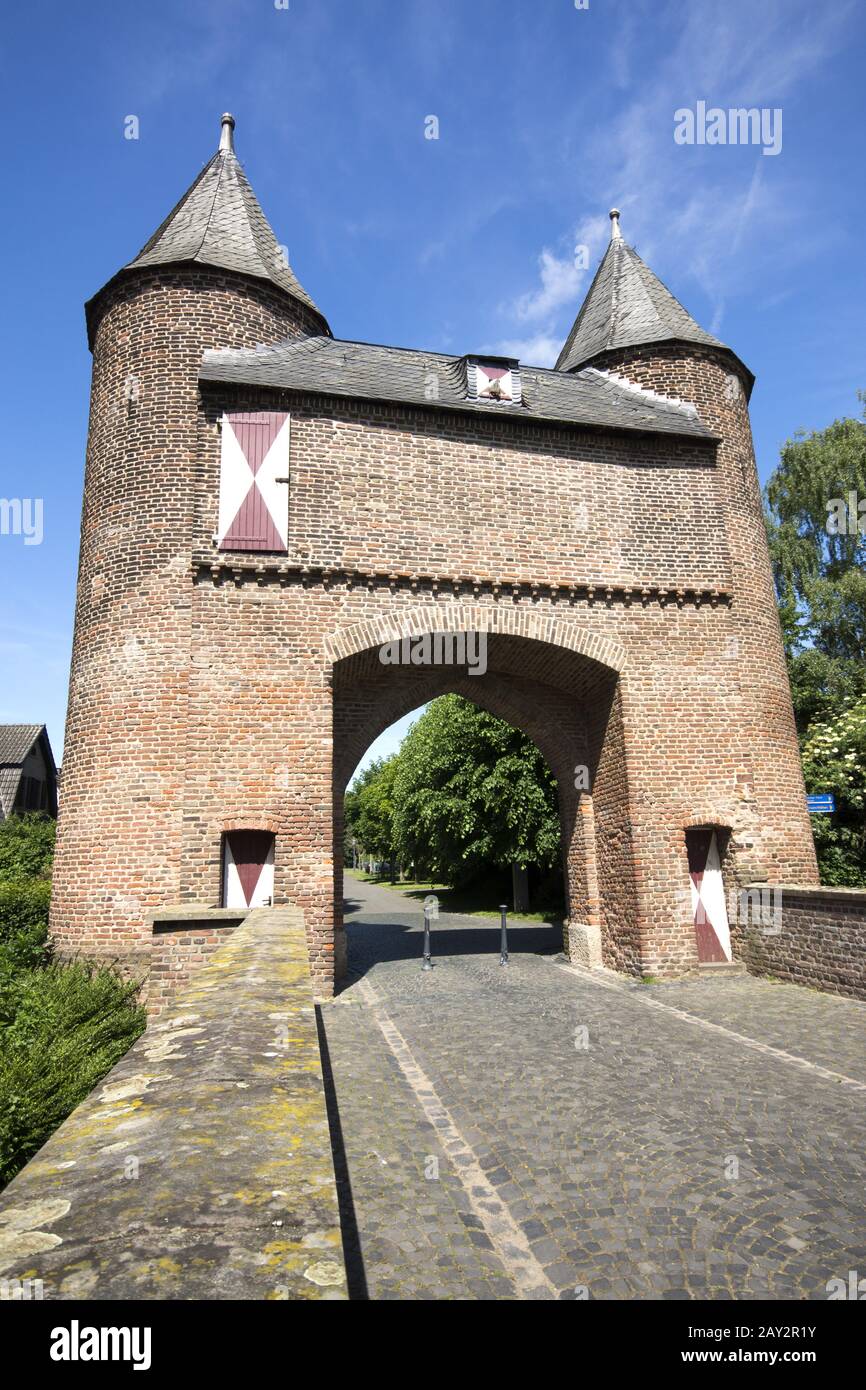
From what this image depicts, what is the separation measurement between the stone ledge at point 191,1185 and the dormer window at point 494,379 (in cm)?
1215

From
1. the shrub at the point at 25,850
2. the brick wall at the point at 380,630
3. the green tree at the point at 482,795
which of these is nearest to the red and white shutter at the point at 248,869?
the brick wall at the point at 380,630

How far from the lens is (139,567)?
36.5ft

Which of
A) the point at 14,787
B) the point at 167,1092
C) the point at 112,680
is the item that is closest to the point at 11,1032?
the point at 112,680

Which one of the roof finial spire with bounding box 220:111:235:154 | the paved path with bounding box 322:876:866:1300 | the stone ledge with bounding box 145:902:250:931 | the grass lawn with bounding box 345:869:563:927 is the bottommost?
the grass lawn with bounding box 345:869:563:927

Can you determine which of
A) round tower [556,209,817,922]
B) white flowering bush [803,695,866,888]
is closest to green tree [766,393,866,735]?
white flowering bush [803,695,866,888]

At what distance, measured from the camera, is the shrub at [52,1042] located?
5348mm

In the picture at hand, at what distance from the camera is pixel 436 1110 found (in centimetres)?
593

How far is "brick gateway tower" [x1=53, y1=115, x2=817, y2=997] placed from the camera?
34.9ft

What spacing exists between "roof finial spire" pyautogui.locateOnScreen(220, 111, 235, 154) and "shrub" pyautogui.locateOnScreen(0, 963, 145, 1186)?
52.7 ft

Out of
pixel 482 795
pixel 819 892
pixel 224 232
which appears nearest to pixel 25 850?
pixel 482 795

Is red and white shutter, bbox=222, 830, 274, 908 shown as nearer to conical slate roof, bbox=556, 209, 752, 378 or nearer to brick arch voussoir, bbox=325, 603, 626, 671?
brick arch voussoir, bbox=325, 603, 626, 671

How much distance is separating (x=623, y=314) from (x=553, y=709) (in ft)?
27.6

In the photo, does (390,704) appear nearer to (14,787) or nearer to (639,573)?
(639,573)

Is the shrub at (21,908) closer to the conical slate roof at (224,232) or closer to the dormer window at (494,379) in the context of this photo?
the conical slate roof at (224,232)
